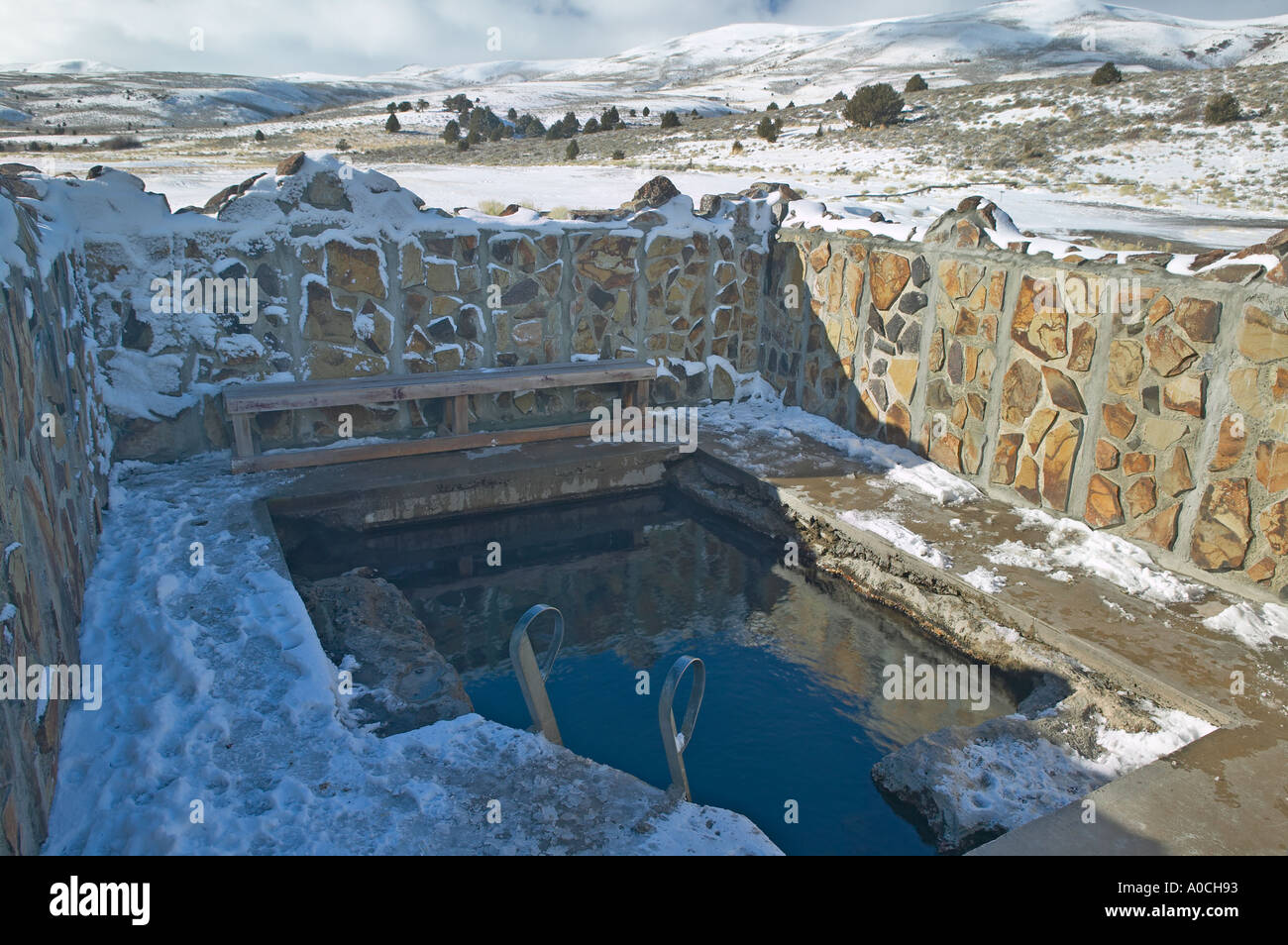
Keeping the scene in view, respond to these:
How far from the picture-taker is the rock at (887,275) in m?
6.68

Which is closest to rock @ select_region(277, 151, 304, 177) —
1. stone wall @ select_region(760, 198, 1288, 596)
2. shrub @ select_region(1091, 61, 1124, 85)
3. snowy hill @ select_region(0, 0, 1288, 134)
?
stone wall @ select_region(760, 198, 1288, 596)

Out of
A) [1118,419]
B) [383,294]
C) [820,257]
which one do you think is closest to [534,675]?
[1118,419]

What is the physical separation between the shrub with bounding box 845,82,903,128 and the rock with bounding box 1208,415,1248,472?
19.0m

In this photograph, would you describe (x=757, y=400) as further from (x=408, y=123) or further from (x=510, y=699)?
(x=408, y=123)

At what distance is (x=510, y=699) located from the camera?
4.50m

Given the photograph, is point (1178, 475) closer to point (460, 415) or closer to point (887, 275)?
point (887, 275)

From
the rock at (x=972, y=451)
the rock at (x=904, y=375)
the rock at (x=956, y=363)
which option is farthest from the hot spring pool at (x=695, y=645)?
the rock at (x=956, y=363)

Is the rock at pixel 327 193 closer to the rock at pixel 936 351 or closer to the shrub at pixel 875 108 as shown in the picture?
the rock at pixel 936 351

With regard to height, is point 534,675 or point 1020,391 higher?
point 1020,391

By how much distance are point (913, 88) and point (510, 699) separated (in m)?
30.4

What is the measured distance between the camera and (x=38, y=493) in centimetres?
334

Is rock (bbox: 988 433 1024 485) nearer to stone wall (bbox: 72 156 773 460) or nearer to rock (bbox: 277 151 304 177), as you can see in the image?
stone wall (bbox: 72 156 773 460)

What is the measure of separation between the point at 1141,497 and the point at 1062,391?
82 cm
